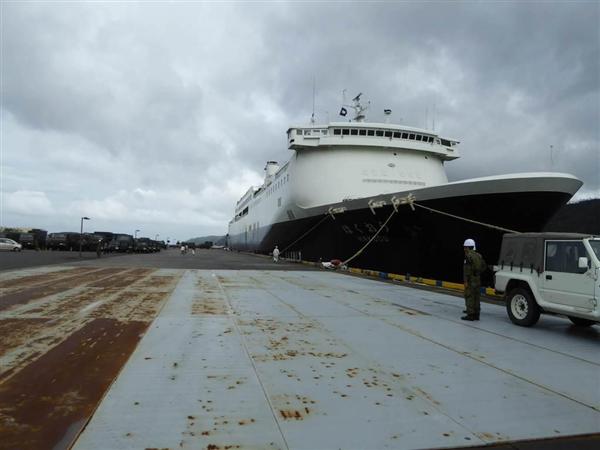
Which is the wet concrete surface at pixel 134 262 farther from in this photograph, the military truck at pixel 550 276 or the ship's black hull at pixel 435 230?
the military truck at pixel 550 276

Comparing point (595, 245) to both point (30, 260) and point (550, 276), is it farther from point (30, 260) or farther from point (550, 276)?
point (30, 260)

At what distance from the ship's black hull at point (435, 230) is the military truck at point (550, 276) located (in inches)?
176

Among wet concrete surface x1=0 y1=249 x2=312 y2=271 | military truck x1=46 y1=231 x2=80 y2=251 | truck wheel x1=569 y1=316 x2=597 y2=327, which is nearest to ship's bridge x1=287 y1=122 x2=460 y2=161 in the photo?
wet concrete surface x1=0 y1=249 x2=312 y2=271

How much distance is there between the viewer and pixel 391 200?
14297 mm

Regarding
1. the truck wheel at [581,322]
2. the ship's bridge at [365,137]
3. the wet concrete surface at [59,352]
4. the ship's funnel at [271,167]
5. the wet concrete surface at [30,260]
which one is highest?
the ship's funnel at [271,167]

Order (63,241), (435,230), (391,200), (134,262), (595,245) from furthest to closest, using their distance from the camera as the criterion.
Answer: (63,241) < (134,262) < (391,200) < (435,230) < (595,245)

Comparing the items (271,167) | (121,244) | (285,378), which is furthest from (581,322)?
(121,244)

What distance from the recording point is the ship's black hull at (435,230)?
11.3 m

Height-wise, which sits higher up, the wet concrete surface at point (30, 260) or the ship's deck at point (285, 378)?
the wet concrete surface at point (30, 260)

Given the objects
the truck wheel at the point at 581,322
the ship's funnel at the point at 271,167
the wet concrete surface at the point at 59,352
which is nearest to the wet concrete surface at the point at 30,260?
the wet concrete surface at the point at 59,352

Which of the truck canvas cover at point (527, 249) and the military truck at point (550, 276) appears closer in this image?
the military truck at point (550, 276)

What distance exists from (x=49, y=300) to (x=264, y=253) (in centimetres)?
2906

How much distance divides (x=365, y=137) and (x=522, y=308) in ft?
52.7

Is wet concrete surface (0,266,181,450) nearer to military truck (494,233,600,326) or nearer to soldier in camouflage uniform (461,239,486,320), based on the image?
soldier in camouflage uniform (461,239,486,320)
